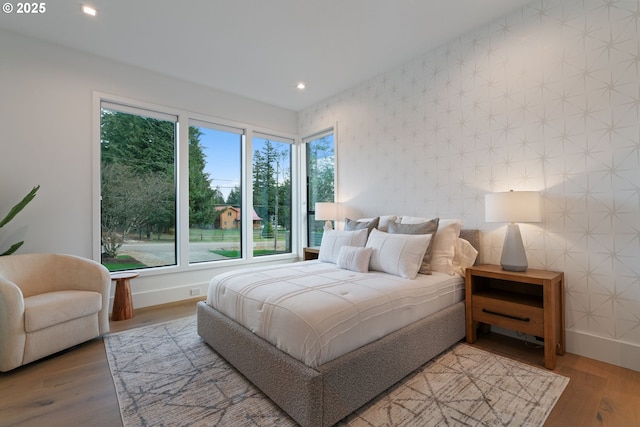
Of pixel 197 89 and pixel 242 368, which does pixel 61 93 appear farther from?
pixel 242 368

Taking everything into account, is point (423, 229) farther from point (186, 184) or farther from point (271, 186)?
point (186, 184)

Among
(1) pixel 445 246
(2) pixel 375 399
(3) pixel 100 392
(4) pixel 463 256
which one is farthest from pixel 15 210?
(4) pixel 463 256

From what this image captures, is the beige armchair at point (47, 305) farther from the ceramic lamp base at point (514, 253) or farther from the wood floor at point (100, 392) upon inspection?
the ceramic lamp base at point (514, 253)

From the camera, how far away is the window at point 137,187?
3270 millimetres

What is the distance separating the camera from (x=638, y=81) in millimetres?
1954

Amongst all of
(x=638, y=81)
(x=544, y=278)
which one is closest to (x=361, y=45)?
(x=638, y=81)

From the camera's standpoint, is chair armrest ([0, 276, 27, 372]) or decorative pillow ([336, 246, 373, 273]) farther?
decorative pillow ([336, 246, 373, 273])

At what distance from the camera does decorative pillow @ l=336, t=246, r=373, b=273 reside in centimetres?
250

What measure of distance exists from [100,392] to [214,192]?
2697mm

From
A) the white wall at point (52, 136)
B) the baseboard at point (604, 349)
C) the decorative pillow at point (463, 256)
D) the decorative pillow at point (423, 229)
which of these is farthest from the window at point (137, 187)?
the baseboard at point (604, 349)

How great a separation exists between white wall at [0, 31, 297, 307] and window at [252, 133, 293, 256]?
1627 mm

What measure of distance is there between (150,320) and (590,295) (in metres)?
3.94

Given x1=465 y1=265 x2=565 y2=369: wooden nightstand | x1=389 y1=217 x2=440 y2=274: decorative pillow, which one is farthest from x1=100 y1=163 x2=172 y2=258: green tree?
x1=465 y1=265 x2=565 y2=369: wooden nightstand

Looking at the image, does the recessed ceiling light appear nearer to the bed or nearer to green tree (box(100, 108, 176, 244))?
green tree (box(100, 108, 176, 244))
